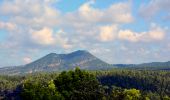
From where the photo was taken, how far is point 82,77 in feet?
415

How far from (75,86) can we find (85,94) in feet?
29.7

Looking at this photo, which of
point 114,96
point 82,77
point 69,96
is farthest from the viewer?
point 82,77

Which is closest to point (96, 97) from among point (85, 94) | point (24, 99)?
point (85, 94)

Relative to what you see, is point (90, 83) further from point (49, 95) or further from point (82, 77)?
point (49, 95)

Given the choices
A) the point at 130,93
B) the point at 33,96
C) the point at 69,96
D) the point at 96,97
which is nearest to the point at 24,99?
the point at 33,96

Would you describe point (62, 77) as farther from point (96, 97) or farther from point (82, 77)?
point (96, 97)

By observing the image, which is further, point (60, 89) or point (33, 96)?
point (60, 89)

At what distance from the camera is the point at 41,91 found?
381 ft

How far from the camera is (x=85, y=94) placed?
11450cm

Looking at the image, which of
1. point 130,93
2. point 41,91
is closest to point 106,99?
point 130,93

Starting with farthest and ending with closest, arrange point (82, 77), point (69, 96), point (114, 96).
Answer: point (82, 77)
point (69, 96)
point (114, 96)

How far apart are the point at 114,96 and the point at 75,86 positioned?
1676 cm

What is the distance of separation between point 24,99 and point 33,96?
532 cm

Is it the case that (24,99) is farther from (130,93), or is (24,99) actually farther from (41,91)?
(130,93)
